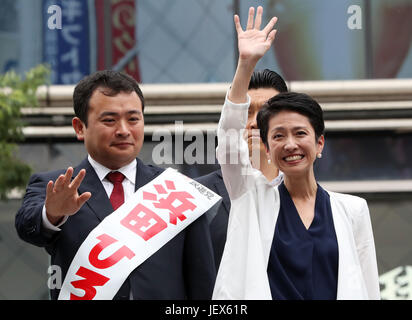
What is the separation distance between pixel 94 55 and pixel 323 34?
272 cm

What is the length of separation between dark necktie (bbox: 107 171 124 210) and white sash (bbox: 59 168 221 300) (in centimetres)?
4

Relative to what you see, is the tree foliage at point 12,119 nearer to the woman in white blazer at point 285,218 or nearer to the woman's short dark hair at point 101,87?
the woman's short dark hair at point 101,87

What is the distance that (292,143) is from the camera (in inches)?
127

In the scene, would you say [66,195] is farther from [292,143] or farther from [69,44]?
[69,44]

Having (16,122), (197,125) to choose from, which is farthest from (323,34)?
(16,122)

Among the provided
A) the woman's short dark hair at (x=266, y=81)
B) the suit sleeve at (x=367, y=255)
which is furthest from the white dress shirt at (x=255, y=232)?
the woman's short dark hair at (x=266, y=81)

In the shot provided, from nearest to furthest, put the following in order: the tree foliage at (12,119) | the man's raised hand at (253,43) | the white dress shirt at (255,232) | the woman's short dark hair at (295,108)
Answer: the white dress shirt at (255,232), the man's raised hand at (253,43), the woman's short dark hair at (295,108), the tree foliage at (12,119)

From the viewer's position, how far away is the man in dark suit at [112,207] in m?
3.50

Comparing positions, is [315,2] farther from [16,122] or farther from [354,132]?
[16,122]

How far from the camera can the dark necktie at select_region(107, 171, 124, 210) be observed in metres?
3.69

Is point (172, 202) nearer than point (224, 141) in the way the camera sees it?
No

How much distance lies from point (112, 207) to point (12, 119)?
16.2 ft

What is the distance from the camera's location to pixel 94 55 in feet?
32.8

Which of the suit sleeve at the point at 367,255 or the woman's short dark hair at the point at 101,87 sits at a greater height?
the woman's short dark hair at the point at 101,87
